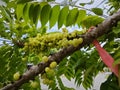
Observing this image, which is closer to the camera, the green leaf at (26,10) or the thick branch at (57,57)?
the thick branch at (57,57)

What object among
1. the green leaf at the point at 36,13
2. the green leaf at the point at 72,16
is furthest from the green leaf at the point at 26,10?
the green leaf at the point at 72,16

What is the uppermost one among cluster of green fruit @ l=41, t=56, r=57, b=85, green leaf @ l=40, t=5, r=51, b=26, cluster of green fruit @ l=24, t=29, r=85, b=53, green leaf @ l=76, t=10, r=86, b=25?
green leaf @ l=40, t=5, r=51, b=26

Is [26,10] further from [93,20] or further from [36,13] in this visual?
[93,20]

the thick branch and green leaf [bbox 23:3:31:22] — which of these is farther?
green leaf [bbox 23:3:31:22]

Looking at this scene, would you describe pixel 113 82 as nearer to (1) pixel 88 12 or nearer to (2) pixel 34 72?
(1) pixel 88 12

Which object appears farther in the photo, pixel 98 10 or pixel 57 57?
pixel 98 10

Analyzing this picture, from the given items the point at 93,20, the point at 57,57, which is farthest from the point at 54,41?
the point at 93,20

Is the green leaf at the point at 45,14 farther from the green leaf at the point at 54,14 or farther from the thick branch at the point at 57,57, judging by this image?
the thick branch at the point at 57,57

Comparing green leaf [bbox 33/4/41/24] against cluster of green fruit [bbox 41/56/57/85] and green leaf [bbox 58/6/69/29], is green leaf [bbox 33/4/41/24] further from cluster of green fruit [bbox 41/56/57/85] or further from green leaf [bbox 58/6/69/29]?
cluster of green fruit [bbox 41/56/57/85]

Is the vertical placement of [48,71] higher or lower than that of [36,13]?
lower

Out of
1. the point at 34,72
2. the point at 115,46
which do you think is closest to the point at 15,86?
the point at 34,72

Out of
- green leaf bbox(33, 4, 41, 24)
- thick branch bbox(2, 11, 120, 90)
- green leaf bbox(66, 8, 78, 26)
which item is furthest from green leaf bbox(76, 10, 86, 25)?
thick branch bbox(2, 11, 120, 90)

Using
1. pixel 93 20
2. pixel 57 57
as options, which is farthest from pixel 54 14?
pixel 57 57

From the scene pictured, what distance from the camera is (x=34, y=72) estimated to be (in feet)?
2.18
